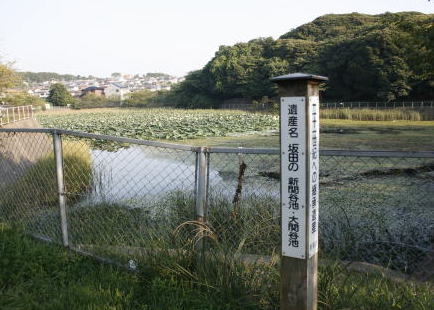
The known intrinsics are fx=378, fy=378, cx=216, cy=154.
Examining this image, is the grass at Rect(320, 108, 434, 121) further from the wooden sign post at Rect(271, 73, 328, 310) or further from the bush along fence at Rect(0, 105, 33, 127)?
the wooden sign post at Rect(271, 73, 328, 310)

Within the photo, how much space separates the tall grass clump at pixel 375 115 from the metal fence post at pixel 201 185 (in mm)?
24735

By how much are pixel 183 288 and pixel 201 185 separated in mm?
729

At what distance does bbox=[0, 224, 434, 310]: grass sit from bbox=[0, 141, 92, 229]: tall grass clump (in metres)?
2.16

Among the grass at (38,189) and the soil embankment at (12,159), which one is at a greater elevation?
the soil embankment at (12,159)

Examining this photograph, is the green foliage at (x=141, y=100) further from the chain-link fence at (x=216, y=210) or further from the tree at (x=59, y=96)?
the chain-link fence at (x=216, y=210)

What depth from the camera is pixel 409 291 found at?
2.50 metres

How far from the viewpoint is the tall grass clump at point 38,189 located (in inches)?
212

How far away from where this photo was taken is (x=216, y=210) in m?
4.73

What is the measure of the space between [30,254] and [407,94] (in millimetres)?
31944

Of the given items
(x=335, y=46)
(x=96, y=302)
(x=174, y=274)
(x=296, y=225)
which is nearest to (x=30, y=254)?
(x=96, y=302)

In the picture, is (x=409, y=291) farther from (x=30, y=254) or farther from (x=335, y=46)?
(x=335, y=46)

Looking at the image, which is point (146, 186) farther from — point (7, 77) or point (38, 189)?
point (7, 77)

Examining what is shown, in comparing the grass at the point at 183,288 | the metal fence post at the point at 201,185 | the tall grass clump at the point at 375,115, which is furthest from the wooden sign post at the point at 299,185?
the tall grass clump at the point at 375,115

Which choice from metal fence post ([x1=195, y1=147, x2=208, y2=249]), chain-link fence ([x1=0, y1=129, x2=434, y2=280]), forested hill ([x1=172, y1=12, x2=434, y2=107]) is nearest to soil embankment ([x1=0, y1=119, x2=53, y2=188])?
chain-link fence ([x1=0, y1=129, x2=434, y2=280])
